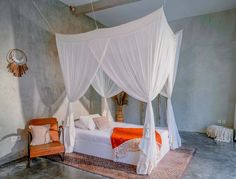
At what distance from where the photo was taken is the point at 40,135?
3504 millimetres

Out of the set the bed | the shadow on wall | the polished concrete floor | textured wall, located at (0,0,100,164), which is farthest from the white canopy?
the shadow on wall

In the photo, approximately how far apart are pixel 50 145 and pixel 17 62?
178cm

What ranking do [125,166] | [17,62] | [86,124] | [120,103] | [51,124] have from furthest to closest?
1. [120,103]
2. [86,124]
3. [51,124]
4. [17,62]
5. [125,166]

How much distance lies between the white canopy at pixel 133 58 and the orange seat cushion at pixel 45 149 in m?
1.16

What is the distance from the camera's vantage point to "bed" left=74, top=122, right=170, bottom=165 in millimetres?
3373

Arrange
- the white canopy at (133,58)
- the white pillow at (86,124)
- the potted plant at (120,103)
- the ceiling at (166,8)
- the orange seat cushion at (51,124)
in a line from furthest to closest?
the potted plant at (120,103)
the ceiling at (166,8)
the white pillow at (86,124)
the orange seat cushion at (51,124)
the white canopy at (133,58)

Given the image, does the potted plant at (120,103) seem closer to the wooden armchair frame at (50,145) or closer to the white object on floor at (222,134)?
the wooden armchair frame at (50,145)

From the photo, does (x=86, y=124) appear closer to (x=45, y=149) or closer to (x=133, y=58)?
(x=45, y=149)

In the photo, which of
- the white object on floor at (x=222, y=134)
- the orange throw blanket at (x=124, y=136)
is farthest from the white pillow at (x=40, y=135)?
the white object on floor at (x=222, y=134)

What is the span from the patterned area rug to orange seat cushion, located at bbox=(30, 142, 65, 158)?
313 mm

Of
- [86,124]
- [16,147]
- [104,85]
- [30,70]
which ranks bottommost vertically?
[16,147]

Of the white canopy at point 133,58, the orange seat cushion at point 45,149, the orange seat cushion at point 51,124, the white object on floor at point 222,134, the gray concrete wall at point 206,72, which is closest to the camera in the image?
the white canopy at point 133,58

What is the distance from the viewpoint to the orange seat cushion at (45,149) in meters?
3.18

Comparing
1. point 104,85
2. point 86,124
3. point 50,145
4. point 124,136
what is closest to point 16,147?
point 50,145
